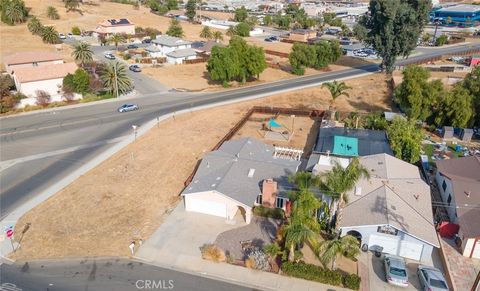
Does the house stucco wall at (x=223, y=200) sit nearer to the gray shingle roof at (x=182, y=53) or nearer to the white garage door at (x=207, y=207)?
the white garage door at (x=207, y=207)

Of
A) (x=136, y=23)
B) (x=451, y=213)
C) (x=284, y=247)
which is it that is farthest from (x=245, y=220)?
(x=136, y=23)

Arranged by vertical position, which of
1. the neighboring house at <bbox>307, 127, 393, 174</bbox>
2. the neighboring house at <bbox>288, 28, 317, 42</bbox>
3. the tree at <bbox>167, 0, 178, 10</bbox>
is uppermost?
the tree at <bbox>167, 0, 178, 10</bbox>

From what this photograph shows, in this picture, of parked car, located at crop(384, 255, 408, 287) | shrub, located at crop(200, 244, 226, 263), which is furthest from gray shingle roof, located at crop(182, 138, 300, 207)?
parked car, located at crop(384, 255, 408, 287)

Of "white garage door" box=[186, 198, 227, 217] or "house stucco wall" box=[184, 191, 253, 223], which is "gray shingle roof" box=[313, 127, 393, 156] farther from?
"white garage door" box=[186, 198, 227, 217]

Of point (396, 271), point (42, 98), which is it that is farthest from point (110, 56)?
point (396, 271)

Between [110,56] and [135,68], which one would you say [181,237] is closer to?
[135,68]

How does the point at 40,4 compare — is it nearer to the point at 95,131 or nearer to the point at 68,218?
the point at 95,131
